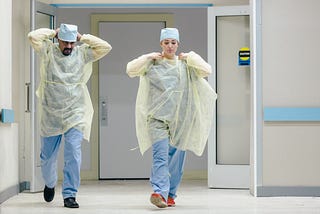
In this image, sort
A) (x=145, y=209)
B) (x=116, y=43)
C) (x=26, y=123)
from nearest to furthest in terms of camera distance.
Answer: (x=145, y=209), (x=26, y=123), (x=116, y=43)

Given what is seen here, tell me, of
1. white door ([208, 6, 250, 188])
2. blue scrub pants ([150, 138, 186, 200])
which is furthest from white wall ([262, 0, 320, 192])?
blue scrub pants ([150, 138, 186, 200])

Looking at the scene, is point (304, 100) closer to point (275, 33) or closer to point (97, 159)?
point (275, 33)

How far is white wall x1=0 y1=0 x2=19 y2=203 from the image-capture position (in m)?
5.75

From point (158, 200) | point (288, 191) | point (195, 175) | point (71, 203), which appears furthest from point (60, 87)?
point (195, 175)

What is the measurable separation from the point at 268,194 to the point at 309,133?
642 millimetres

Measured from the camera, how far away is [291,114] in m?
6.17

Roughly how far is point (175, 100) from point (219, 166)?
1885 millimetres

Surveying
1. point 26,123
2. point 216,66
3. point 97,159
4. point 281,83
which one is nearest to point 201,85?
point 281,83

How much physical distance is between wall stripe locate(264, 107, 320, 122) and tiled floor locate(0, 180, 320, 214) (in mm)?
686

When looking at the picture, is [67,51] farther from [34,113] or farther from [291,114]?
[291,114]

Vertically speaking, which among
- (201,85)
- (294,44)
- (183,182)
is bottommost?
(183,182)

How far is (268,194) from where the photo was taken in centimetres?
624

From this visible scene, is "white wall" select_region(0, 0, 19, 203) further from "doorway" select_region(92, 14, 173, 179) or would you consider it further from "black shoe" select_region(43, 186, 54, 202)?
"doorway" select_region(92, 14, 173, 179)

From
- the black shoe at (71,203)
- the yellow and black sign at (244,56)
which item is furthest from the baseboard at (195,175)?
the black shoe at (71,203)
